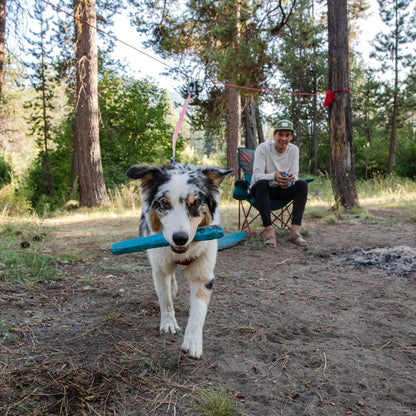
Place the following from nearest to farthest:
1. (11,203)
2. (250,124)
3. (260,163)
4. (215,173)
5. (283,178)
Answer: (215,173), (283,178), (260,163), (11,203), (250,124)

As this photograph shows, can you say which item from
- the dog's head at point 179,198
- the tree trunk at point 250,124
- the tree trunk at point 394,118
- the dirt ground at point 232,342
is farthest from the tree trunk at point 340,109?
the tree trunk at point 394,118

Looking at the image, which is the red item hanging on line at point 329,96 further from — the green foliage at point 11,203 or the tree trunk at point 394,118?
the tree trunk at point 394,118

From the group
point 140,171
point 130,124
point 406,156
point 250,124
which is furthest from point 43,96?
point 406,156

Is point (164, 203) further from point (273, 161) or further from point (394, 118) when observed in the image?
point (394, 118)

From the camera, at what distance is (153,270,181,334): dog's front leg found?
8.13 ft

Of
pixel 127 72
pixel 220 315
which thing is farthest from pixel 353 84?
pixel 220 315

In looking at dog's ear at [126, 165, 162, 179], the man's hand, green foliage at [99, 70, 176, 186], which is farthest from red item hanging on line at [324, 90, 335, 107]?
green foliage at [99, 70, 176, 186]

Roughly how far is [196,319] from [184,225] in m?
0.60

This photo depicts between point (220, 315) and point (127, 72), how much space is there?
55.3 ft

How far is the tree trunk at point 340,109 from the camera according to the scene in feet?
22.7

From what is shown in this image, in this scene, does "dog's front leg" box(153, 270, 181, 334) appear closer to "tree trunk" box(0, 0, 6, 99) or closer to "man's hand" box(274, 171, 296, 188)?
"man's hand" box(274, 171, 296, 188)

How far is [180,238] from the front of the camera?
210cm

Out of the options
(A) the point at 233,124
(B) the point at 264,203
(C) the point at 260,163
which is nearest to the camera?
(B) the point at 264,203

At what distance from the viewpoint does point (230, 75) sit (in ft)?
38.8
